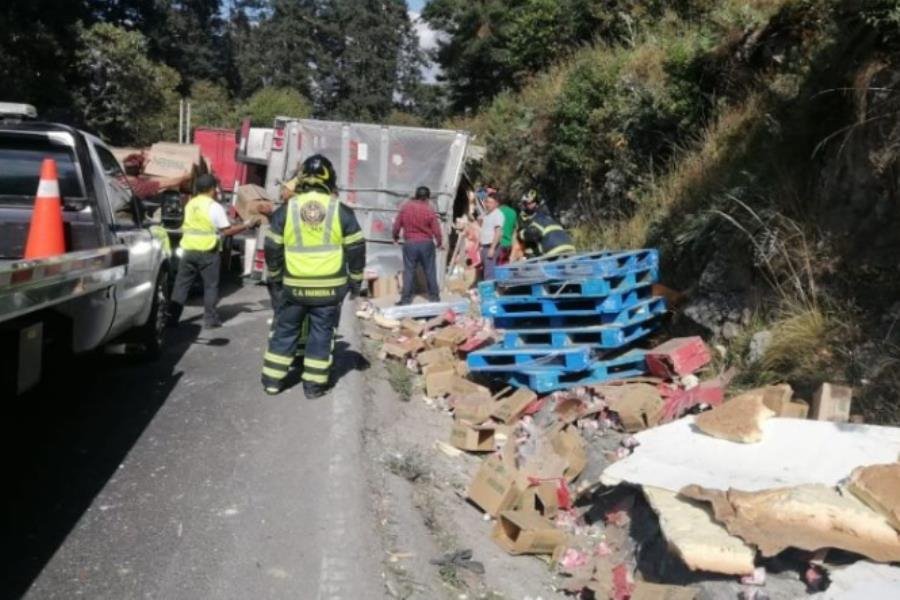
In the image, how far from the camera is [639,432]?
540 cm

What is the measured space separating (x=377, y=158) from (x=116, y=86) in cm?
2284

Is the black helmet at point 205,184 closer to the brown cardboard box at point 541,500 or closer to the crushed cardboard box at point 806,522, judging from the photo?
the brown cardboard box at point 541,500

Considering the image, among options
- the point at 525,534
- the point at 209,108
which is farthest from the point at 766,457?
the point at 209,108

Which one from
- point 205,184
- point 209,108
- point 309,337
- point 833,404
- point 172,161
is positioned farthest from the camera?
point 209,108

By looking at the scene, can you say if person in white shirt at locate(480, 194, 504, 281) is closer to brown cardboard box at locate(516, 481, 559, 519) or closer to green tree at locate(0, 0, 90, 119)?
brown cardboard box at locate(516, 481, 559, 519)

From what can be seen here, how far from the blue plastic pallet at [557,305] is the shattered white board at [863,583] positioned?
10.7ft

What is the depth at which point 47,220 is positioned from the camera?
15.2 ft

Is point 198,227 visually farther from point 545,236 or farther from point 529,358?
point 529,358

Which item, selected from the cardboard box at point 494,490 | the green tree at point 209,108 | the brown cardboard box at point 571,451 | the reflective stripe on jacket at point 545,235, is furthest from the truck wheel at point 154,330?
the green tree at point 209,108

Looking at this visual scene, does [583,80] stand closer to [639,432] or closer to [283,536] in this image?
[639,432]

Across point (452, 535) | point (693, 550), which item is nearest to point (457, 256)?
point (452, 535)

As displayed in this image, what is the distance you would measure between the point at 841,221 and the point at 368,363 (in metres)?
4.12

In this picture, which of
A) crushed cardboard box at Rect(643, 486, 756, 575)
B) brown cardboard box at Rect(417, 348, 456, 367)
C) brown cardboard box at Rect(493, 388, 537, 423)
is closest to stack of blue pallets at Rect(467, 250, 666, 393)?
brown cardboard box at Rect(493, 388, 537, 423)

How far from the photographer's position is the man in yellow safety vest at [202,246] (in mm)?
8461
